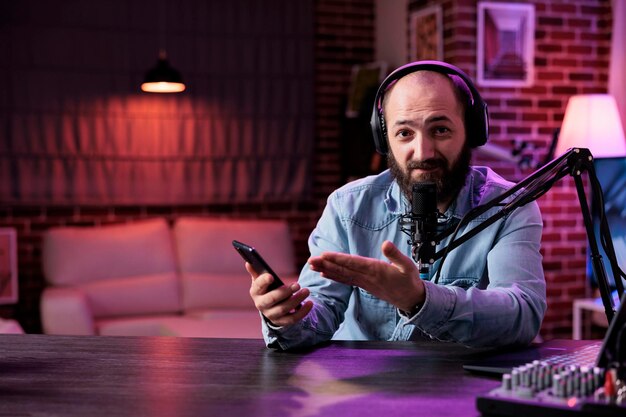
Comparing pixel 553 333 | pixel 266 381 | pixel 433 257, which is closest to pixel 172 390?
pixel 266 381

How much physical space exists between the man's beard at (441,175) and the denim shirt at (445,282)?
0.04 metres

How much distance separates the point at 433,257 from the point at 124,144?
167 inches

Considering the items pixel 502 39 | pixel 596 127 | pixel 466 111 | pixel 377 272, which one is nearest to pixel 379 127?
pixel 466 111

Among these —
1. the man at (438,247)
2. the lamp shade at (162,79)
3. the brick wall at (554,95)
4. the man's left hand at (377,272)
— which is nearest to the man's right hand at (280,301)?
the man at (438,247)

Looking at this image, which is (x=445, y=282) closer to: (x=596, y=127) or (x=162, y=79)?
(x=596, y=127)

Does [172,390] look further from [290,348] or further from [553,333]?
[553,333]

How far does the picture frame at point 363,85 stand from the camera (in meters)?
5.45

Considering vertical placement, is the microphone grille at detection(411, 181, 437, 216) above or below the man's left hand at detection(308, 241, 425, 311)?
above

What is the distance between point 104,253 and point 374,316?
3276 millimetres

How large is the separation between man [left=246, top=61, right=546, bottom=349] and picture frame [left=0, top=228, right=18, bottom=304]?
3.51 metres

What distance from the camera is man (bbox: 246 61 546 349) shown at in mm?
1715

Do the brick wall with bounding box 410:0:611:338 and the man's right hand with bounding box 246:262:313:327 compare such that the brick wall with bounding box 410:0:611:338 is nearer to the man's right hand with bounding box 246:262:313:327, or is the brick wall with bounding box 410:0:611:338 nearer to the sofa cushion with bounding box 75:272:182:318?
the sofa cushion with bounding box 75:272:182:318

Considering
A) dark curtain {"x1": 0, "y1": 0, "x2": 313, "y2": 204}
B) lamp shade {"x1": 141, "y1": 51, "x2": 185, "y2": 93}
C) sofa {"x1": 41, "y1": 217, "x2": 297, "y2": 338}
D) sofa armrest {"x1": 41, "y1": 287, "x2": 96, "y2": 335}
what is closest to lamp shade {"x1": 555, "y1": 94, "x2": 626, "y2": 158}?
sofa {"x1": 41, "y1": 217, "x2": 297, "y2": 338}

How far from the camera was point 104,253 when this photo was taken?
5.07m
